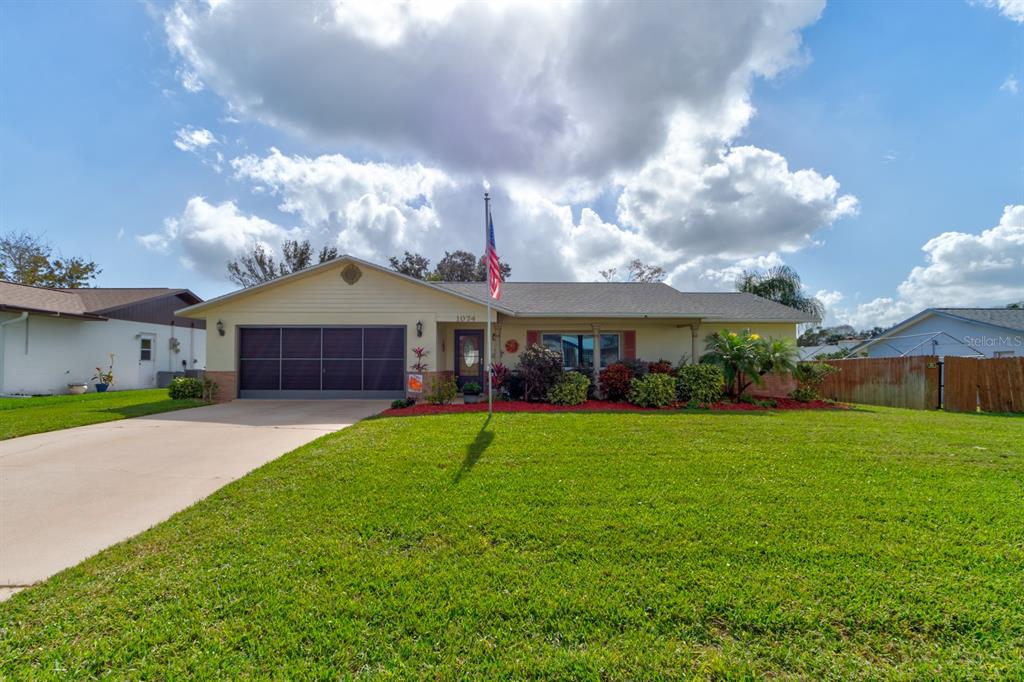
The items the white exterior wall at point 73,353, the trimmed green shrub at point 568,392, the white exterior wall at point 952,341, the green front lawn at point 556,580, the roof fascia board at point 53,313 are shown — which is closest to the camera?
the green front lawn at point 556,580

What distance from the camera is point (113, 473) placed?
17.8 feet

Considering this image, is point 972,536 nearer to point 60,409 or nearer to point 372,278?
point 372,278

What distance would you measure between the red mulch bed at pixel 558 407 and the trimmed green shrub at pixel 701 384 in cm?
32

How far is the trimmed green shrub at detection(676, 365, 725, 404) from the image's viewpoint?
1112cm

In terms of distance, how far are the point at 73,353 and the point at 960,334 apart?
3888 centimetres

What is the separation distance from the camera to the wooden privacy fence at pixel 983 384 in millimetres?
11852

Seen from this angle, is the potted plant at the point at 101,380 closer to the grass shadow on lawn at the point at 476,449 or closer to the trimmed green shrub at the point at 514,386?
the trimmed green shrub at the point at 514,386

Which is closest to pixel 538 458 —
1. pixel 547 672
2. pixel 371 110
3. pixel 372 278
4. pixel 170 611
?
pixel 547 672

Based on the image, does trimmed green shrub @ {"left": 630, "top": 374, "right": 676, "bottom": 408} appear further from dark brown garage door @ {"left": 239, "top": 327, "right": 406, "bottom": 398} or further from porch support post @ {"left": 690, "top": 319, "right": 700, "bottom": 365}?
dark brown garage door @ {"left": 239, "top": 327, "right": 406, "bottom": 398}

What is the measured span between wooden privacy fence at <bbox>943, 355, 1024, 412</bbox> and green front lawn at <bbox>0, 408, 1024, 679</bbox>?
30.6 ft

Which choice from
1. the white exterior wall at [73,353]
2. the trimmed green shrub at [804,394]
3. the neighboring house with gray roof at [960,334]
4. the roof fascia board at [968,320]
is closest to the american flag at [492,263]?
the trimmed green shrub at [804,394]

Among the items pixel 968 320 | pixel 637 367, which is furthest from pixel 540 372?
pixel 968 320

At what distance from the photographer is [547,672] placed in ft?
7.06

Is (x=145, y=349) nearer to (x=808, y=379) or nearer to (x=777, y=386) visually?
(x=777, y=386)
